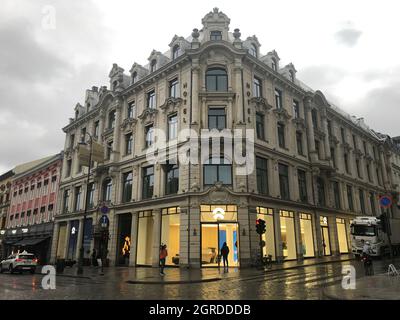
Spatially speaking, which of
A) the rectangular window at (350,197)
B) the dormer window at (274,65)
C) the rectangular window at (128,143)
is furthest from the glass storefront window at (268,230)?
the rectangular window at (350,197)

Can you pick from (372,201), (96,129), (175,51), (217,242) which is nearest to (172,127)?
(175,51)

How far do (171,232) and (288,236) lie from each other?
9.77m

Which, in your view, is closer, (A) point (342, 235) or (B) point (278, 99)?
(B) point (278, 99)

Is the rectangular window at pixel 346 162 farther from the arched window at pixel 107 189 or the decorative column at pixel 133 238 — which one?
the arched window at pixel 107 189

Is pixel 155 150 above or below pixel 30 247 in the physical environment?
above

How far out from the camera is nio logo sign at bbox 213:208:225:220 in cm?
2216

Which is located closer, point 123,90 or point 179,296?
point 179,296

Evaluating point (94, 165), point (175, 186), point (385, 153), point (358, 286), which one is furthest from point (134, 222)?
point (385, 153)

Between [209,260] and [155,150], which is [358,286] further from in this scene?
[155,150]

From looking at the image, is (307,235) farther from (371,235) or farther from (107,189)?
(107,189)

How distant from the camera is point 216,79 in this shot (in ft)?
84.4

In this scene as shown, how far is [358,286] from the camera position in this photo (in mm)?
10625

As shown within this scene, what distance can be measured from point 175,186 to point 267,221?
759 centimetres

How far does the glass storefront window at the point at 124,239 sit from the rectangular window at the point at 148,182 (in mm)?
2951
